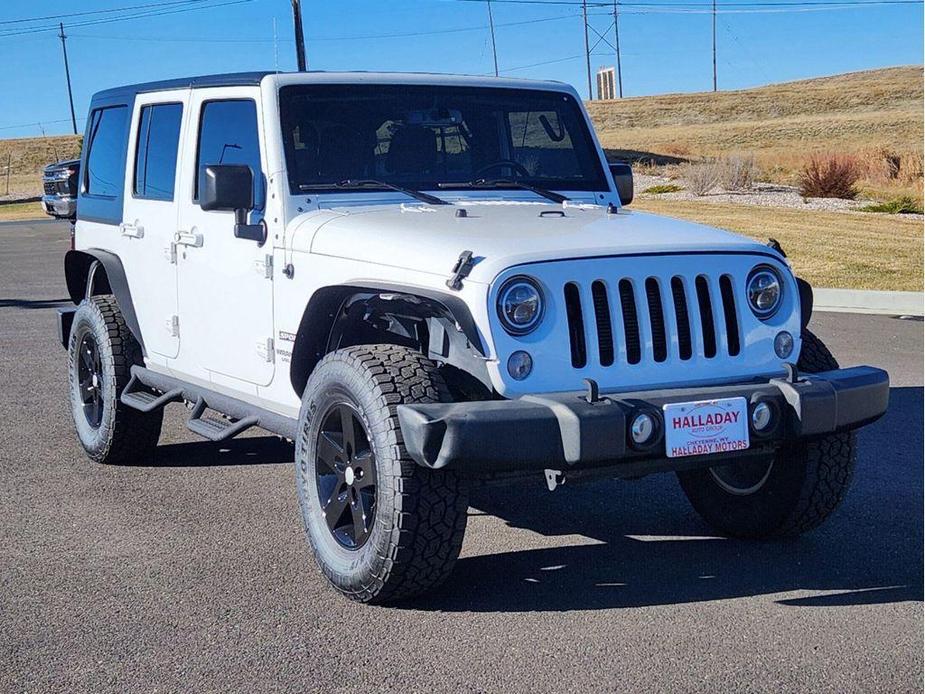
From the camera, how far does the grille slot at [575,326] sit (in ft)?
15.1

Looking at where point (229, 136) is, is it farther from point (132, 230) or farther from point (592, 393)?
point (592, 393)

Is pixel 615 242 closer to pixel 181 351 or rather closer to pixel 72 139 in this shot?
pixel 181 351

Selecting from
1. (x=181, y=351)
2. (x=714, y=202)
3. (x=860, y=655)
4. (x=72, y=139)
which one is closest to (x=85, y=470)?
(x=181, y=351)

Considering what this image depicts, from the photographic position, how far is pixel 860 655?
4.28m

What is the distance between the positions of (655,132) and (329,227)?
74.5 m

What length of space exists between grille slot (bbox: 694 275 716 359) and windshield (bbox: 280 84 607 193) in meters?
1.53

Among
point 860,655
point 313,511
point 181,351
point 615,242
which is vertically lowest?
point 860,655

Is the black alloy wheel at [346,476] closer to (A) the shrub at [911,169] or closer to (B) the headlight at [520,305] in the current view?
(B) the headlight at [520,305]

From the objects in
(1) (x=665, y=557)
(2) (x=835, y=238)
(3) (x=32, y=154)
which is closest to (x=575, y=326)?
Answer: (1) (x=665, y=557)

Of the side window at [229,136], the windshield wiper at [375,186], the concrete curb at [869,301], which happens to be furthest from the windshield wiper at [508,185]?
the concrete curb at [869,301]

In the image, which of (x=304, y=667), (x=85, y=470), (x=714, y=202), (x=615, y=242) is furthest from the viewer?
(x=714, y=202)

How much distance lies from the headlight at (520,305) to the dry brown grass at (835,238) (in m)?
11.6

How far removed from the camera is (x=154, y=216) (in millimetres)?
6660

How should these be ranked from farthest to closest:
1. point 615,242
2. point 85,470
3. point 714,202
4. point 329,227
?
point 714,202
point 85,470
point 329,227
point 615,242
